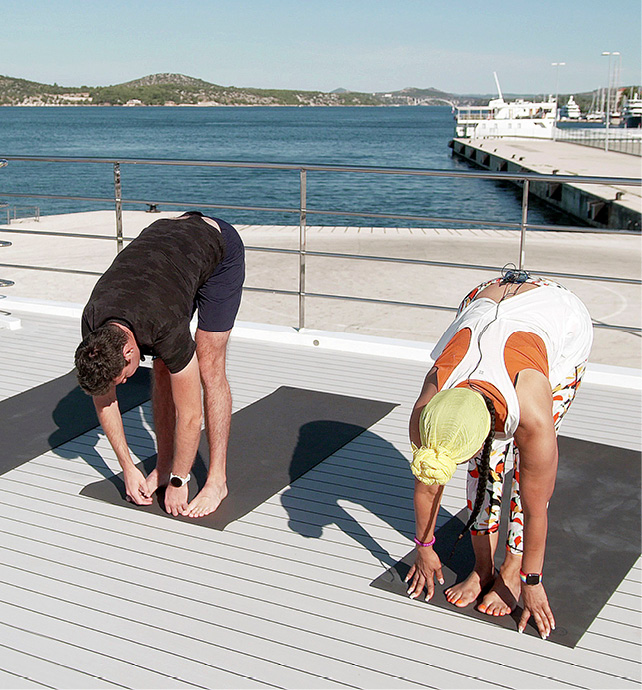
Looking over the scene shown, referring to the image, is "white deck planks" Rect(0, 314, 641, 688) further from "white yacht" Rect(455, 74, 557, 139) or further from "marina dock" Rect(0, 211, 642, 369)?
"white yacht" Rect(455, 74, 557, 139)

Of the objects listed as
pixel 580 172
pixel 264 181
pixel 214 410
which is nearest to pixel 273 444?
pixel 214 410

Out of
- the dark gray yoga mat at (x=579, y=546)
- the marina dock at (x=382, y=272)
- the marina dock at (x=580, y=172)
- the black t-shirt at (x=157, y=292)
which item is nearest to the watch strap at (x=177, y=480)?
the black t-shirt at (x=157, y=292)

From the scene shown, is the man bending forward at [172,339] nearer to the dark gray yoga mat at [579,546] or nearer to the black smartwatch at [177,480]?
the black smartwatch at [177,480]

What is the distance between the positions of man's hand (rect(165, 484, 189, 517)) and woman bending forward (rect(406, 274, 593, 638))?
79 cm

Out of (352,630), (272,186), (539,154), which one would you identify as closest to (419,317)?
(352,630)

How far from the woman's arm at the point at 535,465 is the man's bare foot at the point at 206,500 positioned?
3.57 ft

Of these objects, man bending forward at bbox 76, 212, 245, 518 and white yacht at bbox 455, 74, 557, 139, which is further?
white yacht at bbox 455, 74, 557, 139

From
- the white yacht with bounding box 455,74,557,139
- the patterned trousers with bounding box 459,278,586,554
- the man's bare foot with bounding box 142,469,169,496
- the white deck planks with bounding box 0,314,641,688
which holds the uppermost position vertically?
the white yacht with bounding box 455,74,557,139

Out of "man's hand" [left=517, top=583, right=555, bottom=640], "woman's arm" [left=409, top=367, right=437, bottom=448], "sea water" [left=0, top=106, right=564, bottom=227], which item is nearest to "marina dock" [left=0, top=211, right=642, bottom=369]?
"sea water" [left=0, top=106, right=564, bottom=227]

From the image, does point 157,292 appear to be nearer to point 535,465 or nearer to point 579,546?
point 535,465

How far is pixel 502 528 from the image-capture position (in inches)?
101

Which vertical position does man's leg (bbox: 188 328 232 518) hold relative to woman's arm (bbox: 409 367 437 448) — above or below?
below

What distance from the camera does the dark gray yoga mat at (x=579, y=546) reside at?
2.14 metres

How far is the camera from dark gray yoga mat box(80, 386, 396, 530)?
9.04ft
